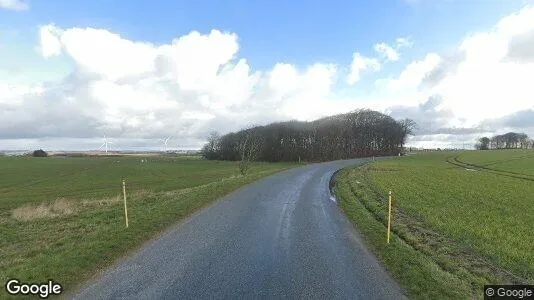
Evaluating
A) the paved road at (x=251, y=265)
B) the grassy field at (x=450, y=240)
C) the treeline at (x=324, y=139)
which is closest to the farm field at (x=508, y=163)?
the grassy field at (x=450, y=240)

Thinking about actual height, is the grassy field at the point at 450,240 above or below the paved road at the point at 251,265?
below

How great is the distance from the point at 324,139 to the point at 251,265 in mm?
120964

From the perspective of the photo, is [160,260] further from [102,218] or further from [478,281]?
[102,218]

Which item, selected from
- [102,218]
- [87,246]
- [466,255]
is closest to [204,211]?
[102,218]

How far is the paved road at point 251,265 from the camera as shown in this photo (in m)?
7.36

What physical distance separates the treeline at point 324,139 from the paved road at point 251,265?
96.5 metres

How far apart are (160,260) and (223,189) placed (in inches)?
719

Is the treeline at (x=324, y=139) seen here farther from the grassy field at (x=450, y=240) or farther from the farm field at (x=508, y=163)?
the grassy field at (x=450, y=240)

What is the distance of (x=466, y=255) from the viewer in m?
10.7

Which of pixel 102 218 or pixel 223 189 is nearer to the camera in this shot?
pixel 102 218

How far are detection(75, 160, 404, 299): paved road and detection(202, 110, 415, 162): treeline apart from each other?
316 ft

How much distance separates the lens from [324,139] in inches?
5059

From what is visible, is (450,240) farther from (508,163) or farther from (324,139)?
(324,139)

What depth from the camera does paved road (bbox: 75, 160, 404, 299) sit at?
7.36 metres
